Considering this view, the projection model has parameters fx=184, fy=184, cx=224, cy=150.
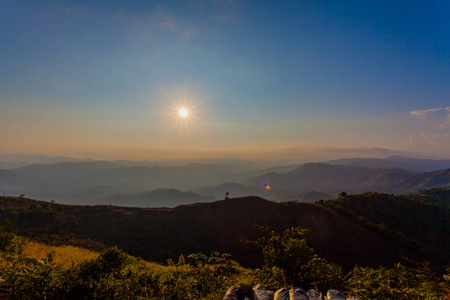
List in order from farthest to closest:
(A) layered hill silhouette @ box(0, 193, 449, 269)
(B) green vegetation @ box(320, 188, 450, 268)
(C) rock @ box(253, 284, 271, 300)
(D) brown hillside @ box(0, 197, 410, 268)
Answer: (B) green vegetation @ box(320, 188, 450, 268) < (D) brown hillside @ box(0, 197, 410, 268) < (A) layered hill silhouette @ box(0, 193, 449, 269) < (C) rock @ box(253, 284, 271, 300)

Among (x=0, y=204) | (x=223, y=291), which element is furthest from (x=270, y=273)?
(x=0, y=204)

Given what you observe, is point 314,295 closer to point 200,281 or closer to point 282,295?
point 282,295

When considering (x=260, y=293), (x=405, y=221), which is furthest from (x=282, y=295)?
(x=405, y=221)

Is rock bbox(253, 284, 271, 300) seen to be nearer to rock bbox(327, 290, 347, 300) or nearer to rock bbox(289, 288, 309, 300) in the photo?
rock bbox(289, 288, 309, 300)

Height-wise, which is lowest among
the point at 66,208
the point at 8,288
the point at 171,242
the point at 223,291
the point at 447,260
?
the point at 447,260

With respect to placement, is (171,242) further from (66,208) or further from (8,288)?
(8,288)

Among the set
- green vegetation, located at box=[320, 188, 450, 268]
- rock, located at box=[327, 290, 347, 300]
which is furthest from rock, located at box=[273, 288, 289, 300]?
green vegetation, located at box=[320, 188, 450, 268]

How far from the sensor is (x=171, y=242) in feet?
84.5

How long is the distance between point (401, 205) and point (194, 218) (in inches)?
1636

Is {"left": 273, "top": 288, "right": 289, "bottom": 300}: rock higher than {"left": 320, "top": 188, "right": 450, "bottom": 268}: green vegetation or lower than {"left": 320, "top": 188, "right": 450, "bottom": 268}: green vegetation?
higher

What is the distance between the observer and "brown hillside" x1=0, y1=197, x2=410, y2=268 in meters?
23.7

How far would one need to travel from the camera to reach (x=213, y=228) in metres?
29.5

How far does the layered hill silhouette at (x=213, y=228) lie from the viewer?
23503 millimetres

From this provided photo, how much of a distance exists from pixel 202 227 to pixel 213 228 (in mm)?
1809
